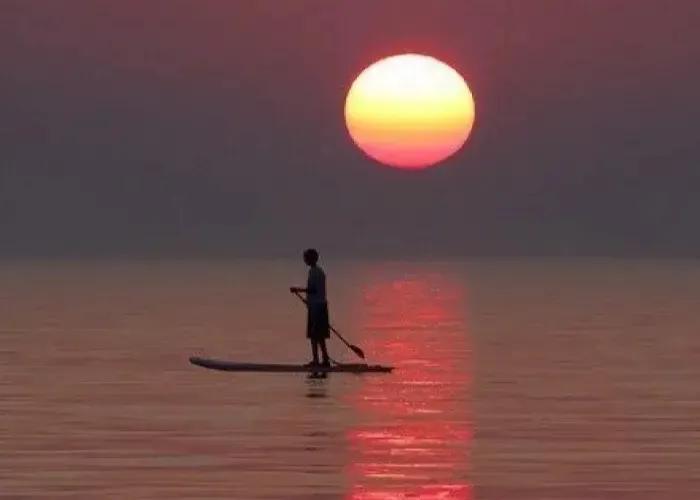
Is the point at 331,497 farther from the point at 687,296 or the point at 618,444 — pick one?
the point at 687,296

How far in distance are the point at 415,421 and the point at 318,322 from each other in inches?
372

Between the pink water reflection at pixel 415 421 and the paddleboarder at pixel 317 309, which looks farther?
the paddleboarder at pixel 317 309

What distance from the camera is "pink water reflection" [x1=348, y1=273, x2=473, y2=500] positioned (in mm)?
24312

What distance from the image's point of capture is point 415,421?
31.5 metres

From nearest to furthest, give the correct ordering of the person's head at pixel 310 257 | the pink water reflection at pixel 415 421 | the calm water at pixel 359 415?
the pink water reflection at pixel 415 421, the calm water at pixel 359 415, the person's head at pixel 310 257

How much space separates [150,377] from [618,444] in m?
13.9

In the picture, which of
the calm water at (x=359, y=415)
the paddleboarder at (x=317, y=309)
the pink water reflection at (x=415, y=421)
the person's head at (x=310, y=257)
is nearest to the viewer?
the pink water reflection at (x=415, y=421)

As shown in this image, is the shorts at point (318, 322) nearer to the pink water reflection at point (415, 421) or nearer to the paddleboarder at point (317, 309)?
the paddleboarder at point (317, 309)

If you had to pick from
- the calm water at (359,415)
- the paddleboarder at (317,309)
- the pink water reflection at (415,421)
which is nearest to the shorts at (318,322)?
the paddleboarder at (317,309)

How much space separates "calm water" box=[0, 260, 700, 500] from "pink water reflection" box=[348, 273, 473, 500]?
0.13ft

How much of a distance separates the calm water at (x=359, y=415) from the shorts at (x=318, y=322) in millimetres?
992

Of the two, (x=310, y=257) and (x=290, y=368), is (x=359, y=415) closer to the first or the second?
(x=310, y=257)

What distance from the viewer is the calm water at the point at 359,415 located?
2445 cm

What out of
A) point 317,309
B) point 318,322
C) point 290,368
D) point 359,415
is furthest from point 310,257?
point 359,415
